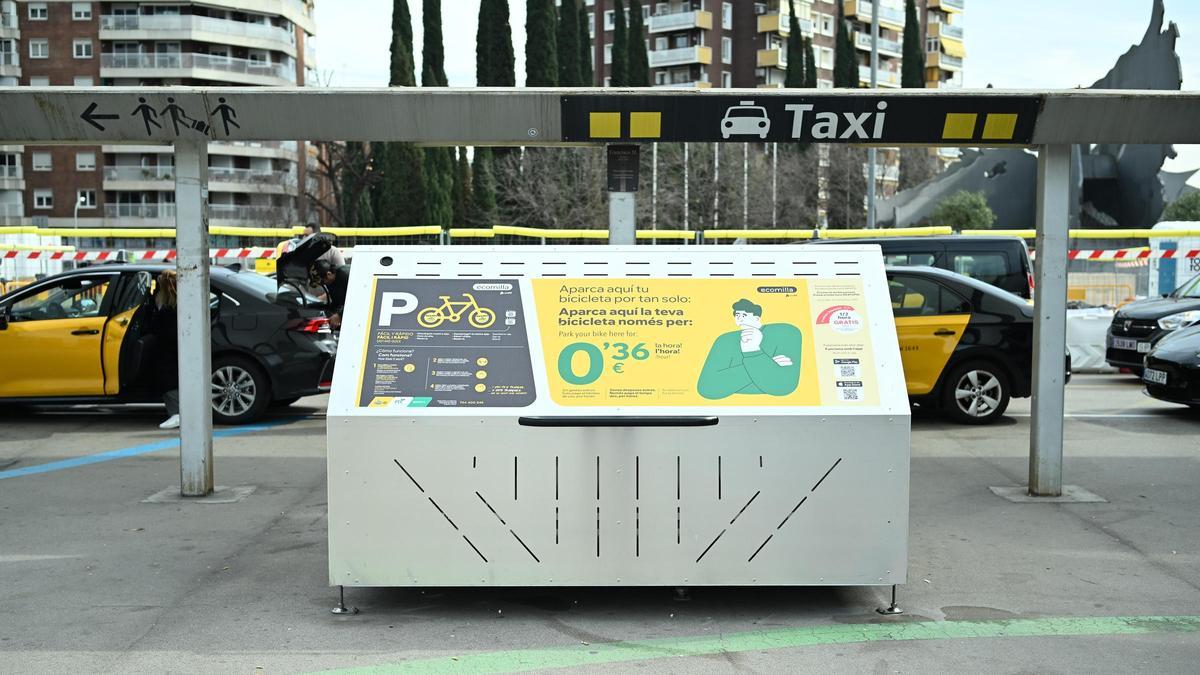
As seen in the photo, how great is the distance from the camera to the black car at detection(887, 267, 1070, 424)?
1177 cm

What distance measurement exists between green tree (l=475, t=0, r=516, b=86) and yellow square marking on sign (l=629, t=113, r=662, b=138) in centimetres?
4870

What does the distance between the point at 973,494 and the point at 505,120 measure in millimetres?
4262

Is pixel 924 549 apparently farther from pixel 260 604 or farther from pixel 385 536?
pixel 260 604

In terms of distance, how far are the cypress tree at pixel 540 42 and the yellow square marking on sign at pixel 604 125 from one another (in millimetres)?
49554

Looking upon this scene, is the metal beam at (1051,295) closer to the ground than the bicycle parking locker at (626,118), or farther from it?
closer to the ground

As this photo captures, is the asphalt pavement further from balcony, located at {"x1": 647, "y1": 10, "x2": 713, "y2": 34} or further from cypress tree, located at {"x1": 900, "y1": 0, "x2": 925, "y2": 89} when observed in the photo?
balcony, located at {"x1": 647, "y1": 10, "x2": 713, "y2": 34}

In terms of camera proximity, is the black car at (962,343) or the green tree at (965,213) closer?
the black car at (962,343)

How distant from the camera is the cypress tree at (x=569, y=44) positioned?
58281mm

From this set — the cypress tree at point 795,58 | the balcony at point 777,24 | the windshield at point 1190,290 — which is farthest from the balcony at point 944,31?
the windshield at point 1190,290

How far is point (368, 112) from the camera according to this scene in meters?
7.80

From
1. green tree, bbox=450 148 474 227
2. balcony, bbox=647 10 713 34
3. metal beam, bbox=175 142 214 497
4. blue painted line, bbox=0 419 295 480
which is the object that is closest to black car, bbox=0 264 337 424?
blue painted line, bbox=0 419 295 480

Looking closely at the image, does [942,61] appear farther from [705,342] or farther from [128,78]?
[705,342]

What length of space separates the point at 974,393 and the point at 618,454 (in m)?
7.45

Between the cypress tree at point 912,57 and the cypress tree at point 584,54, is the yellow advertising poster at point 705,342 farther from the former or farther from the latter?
the cypress tree at point 912,57
